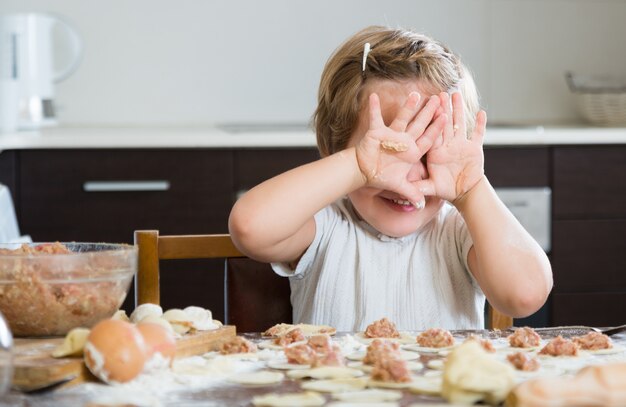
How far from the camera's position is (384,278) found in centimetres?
146

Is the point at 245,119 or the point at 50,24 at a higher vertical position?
the point at 50,24

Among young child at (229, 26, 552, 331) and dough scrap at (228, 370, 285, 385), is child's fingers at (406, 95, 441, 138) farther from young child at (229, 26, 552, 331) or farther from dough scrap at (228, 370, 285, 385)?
dough scrap at (228, 370, 285, 385)

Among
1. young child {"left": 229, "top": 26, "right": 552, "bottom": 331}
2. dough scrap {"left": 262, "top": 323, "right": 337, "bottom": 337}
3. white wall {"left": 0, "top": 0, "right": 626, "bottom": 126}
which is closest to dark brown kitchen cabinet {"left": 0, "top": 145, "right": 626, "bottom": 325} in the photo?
white wall {"left": 0, "top": 0, "right": 626, "bottom": 126}

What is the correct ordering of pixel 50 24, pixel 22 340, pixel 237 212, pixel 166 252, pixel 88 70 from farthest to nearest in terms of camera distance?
1. pixel 88 70
2. pixel 50 24
3. pixel 166 252
4. pixel 237 212
5. pixel 22 340

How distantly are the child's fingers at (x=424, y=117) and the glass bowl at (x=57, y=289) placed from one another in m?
0.47

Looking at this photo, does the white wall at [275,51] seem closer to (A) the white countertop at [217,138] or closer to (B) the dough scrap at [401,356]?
(A) the white countertop at [217,138]

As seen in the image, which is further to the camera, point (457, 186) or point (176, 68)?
point (176, 68)

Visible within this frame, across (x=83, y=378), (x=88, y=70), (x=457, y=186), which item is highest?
(x=88, y=70)

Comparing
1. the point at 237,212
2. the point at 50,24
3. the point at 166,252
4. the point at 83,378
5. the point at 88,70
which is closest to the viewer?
the point at 83,378

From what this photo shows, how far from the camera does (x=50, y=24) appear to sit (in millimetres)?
2930

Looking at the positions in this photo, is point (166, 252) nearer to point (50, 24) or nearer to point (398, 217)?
Result: point (398, 217)

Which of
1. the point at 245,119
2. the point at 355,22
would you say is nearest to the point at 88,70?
the point at 245,119

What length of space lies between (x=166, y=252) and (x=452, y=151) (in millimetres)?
443

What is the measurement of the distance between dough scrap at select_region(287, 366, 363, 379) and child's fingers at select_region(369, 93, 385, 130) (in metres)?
0.47
